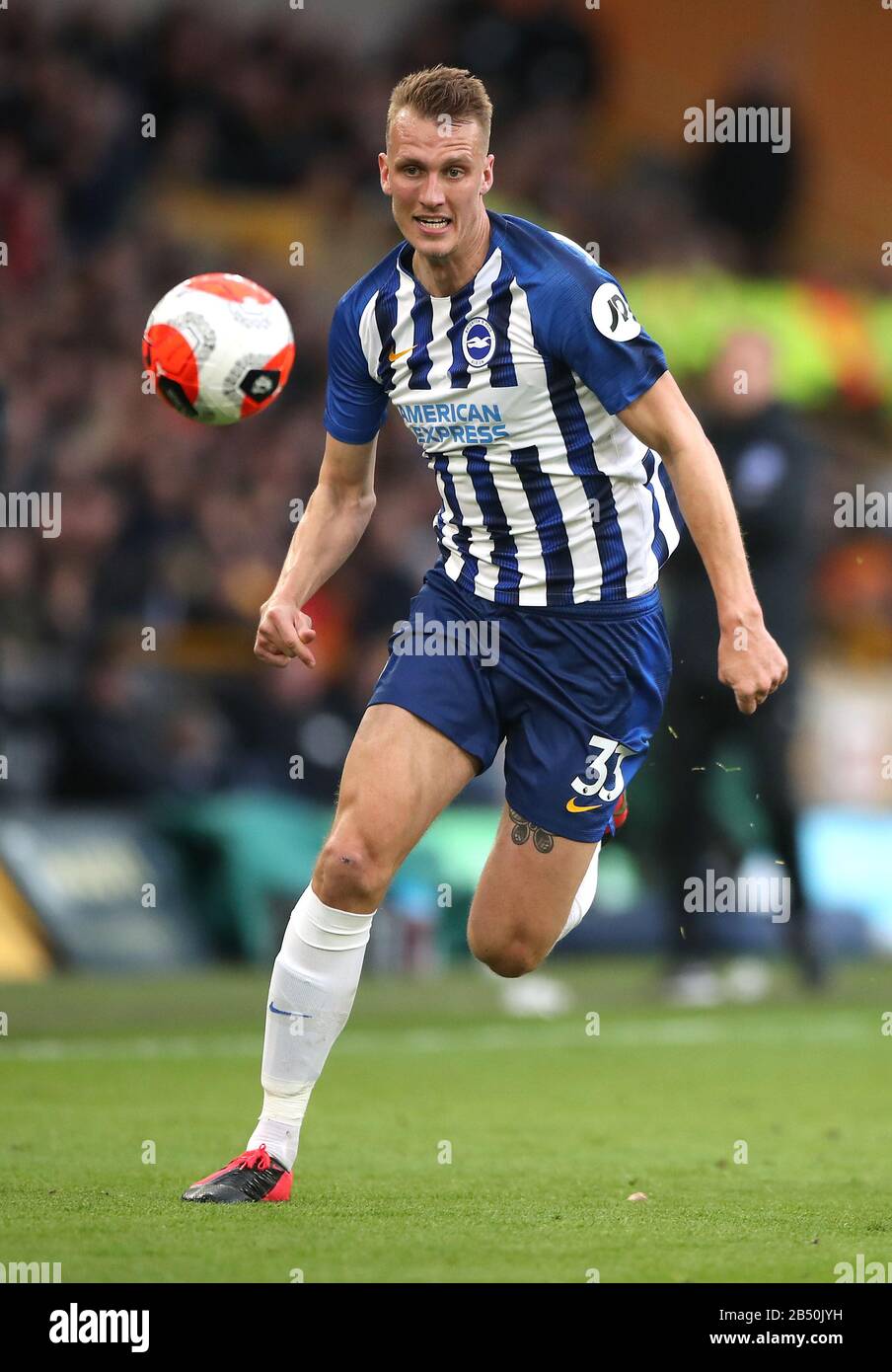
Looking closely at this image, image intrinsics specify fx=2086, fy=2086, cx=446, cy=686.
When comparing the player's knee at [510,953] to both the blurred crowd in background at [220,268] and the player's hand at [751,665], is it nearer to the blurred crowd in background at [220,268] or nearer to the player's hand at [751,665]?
the player's hand at [751,665]

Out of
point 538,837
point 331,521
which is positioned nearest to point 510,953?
point 538,837

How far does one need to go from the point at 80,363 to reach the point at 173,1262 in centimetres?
995

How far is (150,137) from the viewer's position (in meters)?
14.6

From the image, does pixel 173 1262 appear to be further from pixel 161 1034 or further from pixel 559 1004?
pixel 559 1004

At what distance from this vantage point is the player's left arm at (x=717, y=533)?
4.21m

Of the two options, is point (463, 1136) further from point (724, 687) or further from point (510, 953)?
point (724, 687)

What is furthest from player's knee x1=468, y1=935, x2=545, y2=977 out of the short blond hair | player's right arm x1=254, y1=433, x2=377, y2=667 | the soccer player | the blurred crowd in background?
the blurred crowd in background

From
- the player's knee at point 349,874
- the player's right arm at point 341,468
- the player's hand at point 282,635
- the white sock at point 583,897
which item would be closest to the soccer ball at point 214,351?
the player's right arm at point 341,468

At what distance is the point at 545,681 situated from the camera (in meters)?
5.04

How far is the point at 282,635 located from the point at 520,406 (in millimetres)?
768

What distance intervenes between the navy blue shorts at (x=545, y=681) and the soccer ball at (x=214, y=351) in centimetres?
65

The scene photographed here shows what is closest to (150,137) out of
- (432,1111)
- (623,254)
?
(623,254)

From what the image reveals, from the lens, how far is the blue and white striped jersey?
186 inches

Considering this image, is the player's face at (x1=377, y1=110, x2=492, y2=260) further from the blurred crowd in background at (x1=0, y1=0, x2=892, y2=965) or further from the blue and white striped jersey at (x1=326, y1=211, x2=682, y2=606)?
the blurred crowd in background at (x1=0, y1=0, x2=892, y2=965)
